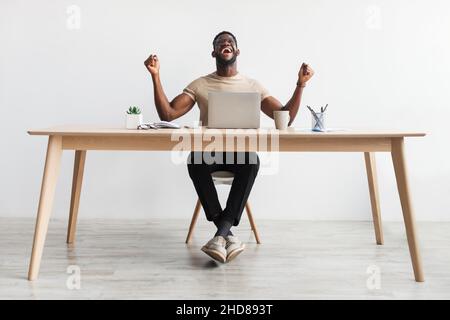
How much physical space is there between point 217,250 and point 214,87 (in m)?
1.01

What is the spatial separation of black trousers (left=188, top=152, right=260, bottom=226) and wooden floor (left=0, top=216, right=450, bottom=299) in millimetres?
225

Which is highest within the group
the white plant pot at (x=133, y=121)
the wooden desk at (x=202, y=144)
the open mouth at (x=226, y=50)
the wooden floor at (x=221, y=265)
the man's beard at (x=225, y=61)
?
the open mouth at (x=226, y=50)

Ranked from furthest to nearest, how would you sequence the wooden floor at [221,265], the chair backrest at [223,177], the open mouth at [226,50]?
the open mouth at [226,50], the chair backrest at [223,177], the wooden floor at [221,265]

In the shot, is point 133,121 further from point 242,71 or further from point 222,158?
point 242,71

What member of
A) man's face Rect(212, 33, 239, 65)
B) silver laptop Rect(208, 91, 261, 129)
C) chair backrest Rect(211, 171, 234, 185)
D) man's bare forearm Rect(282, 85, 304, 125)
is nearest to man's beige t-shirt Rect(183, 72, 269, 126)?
man's face Rect(212, 33, 239, 65)

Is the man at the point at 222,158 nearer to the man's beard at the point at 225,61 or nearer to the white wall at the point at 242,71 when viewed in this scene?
the man's beard at the point at 225,61

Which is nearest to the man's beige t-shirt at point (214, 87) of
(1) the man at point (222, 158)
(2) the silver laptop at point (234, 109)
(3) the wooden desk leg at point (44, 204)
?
(1) the man at point (222, 158)

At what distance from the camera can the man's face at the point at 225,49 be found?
2.79 m

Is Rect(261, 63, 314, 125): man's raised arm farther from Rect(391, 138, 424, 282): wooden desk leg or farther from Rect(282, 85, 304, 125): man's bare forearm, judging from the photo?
Rect(391, 138, 424, 282): wooden desk leg

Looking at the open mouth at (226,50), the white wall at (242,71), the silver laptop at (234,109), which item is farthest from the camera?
the white wall at (242,71)

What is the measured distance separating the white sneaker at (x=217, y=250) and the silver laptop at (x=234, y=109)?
0.51 meters

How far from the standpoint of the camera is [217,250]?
2.22 metres
